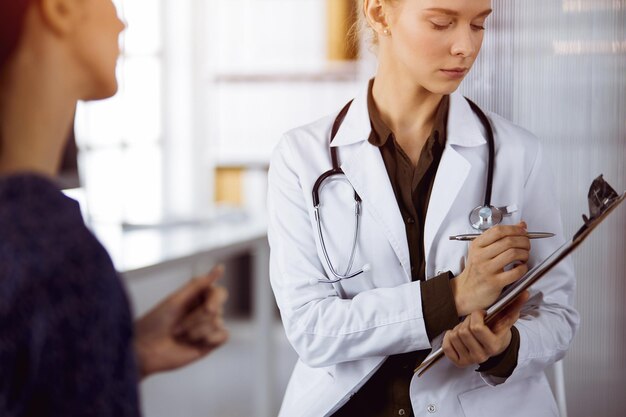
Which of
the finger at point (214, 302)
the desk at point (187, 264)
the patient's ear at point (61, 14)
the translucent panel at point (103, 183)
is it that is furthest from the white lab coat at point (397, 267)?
the translucent panel at point (103, 183)

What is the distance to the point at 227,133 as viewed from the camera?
421cm

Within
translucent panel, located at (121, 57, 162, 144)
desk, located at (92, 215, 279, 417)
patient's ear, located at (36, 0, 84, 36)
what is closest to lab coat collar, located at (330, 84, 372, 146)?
patient's ear, located at (36, 0, 84, 36)

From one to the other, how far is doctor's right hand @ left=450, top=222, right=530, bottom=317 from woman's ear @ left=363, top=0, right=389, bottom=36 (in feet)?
0.84

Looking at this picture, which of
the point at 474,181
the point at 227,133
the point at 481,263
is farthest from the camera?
the point at 227,133

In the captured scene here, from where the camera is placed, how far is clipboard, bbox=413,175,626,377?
0.74 metres

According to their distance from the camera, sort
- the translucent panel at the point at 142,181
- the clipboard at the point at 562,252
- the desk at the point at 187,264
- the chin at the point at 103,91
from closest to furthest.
→ the chin at the point at 103,91
the clipboard at the point at 562,252
the desk at the point at 187,264
the translucent panel at the point at 142,181

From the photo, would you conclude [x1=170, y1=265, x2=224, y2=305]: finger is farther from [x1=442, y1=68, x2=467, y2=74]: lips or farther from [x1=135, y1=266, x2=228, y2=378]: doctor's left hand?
[x1=442, y1=68, x2=467, y2=74]: lips

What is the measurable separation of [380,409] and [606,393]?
1.04 feet

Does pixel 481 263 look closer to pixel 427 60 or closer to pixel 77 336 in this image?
pixel 427 60

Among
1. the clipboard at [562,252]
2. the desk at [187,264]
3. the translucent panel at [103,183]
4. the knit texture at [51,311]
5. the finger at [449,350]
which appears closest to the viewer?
the knit texture at [51,311]

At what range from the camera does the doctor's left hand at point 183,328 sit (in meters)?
0.64

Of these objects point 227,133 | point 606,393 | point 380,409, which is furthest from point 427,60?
point 227,133

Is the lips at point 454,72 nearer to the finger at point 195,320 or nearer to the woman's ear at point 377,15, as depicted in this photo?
the woman's ear at point 377,15

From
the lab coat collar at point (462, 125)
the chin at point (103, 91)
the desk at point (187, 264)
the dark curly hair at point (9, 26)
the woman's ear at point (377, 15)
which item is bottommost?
the desk at point (187, 264)
